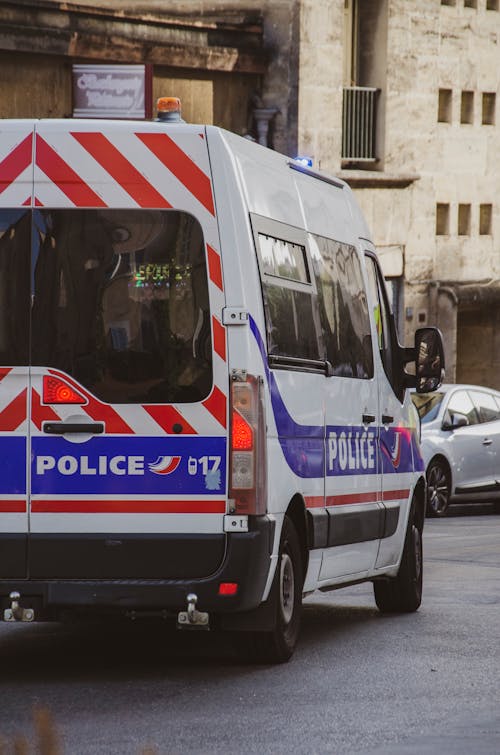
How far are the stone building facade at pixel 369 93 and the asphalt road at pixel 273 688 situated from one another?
1755 centimetres

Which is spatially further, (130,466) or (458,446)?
(458,446)

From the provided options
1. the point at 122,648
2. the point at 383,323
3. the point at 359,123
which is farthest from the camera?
the point at 359,123

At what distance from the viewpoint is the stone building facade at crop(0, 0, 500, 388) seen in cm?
2850

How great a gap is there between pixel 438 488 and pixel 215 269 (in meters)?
13.6

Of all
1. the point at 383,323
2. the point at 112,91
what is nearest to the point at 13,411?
the point at 383,323

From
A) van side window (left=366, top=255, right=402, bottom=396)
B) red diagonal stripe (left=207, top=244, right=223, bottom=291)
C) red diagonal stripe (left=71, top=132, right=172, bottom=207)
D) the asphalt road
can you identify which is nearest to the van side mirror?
van side window (left=366, top=255, right=402, bottom=396)

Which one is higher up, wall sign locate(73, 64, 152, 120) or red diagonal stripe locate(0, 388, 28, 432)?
wall sign locate(73, 64, 152, 120)

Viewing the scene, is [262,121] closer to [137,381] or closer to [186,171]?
[186,171]

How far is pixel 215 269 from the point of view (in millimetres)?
8758

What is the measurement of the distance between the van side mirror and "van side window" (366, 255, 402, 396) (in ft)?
0.56

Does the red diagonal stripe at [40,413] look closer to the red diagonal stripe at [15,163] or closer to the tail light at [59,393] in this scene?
the tail light at [59,393]

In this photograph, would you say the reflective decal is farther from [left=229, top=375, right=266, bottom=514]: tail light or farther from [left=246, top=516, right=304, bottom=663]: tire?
[left=246, top=516, right=304, bottom=663]: tire

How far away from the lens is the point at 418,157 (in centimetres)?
3556

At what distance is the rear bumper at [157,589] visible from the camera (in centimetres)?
861
